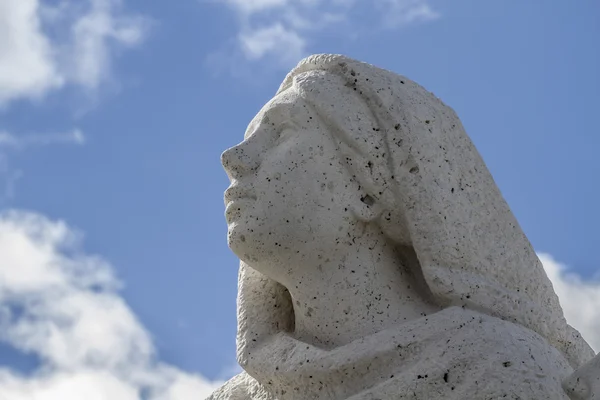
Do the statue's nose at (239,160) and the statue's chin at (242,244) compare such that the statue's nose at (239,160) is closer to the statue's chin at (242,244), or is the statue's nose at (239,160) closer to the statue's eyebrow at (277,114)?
the statue's eyebrow at (277,114)

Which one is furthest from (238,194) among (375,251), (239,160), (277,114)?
(375,251)

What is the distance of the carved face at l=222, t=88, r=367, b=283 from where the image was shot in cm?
432

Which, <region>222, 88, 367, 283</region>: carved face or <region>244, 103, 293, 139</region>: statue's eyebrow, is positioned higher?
<region>244, 103, 293, 139</region>: statue's eyebrow

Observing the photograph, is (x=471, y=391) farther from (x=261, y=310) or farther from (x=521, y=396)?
(x=261, y=310)

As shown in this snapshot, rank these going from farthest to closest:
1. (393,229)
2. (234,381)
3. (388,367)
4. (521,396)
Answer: (234,381), (393,229), (388,367), (521,396)

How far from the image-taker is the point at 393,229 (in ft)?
14.4

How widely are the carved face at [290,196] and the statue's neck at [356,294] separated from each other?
0.08 m

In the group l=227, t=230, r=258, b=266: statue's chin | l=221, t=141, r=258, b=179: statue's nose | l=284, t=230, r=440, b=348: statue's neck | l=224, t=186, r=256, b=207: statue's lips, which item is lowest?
l=284, t=230, r=440, b=348: statue's neck

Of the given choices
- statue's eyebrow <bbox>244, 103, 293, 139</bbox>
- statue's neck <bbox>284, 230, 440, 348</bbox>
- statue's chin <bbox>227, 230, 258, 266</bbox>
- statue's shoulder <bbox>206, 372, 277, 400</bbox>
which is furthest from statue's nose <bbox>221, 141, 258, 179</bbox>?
statue's shoulder <bbox>206, 372, 277, 400</bbox>

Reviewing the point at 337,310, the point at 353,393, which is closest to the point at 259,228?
the point at 337,310

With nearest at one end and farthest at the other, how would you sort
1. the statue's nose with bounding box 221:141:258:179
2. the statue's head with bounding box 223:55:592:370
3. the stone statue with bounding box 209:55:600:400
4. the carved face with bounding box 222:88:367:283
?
the stone statue with bounding box 209:55:600:400, the statue's head with bounding box 223:55:592:370, the carved face with bounding box 222:88:367:283, the statue's nose with bounding box 221:141:258:179

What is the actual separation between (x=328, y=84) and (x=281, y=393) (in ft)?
4.13

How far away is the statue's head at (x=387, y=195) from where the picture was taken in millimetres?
4223

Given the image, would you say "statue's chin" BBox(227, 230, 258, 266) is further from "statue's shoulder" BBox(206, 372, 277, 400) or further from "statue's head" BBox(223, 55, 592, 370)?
"statue's shoulder" BBox(206, 372, 277, 400)
